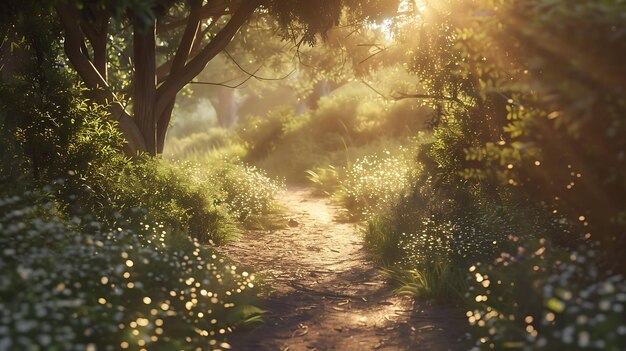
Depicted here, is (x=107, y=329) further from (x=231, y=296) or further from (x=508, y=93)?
(x=508, y=93)

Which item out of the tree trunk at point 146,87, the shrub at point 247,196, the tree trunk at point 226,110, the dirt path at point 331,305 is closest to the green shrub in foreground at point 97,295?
the dirt path at point 331,305

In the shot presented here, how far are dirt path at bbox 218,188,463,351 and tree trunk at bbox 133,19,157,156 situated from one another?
101 inches

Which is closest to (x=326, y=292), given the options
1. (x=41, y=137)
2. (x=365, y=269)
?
(x=365, y=269)

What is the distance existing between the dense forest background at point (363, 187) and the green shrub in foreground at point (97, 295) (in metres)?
→ 0.03

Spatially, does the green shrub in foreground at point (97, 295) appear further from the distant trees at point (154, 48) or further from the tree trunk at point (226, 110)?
the tree trunk at point (226, 110)

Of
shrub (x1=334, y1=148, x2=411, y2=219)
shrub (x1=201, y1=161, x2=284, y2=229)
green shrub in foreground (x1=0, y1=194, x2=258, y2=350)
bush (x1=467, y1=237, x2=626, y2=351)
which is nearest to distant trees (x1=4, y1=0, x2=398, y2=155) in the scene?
shrub (x1=201, y1=161, x2=284, y2=229)

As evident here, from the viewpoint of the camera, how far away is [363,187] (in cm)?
1465

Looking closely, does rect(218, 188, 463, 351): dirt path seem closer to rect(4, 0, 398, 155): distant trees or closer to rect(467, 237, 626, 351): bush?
rect(467, 237, 626, 351): bush

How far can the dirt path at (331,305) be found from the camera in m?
6.45

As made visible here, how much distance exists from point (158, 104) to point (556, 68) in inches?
321

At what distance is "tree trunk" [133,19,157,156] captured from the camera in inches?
424

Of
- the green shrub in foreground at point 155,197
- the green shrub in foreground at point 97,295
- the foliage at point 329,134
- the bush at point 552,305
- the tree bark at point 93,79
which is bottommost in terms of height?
the bush at point 552,305

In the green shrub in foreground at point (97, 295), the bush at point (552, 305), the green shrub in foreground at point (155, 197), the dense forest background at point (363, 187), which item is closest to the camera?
the bush at point (552, 305)

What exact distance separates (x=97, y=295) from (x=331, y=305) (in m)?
3.39
